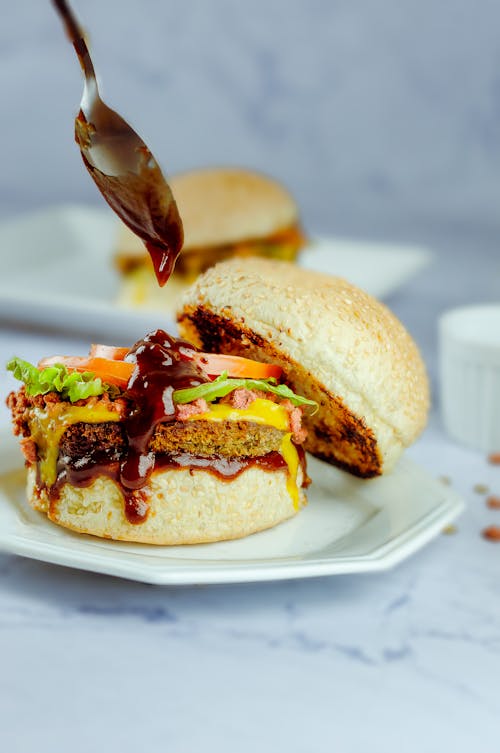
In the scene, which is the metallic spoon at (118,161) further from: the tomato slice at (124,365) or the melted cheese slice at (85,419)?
the melted cheese slice at (85,419)

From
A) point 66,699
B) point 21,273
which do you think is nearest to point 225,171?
point 21,273

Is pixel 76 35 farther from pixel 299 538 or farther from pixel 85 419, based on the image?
pixel 299 538

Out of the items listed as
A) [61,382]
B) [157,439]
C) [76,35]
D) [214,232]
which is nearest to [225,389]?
[157,439]

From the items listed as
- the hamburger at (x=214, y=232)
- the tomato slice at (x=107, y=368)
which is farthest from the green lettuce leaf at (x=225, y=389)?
the hamburger at (x=214, y=232)

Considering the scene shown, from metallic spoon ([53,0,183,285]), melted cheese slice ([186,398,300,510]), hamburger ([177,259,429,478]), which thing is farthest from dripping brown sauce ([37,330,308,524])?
metallic spoon ([53,0,183,285])

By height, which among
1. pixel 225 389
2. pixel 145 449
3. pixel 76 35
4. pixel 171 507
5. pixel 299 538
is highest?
pixel 76 35

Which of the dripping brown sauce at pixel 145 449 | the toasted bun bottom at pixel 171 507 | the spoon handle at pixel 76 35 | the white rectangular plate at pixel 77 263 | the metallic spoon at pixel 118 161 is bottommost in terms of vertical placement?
Answer: the white rectangular plate at pixel 77 263

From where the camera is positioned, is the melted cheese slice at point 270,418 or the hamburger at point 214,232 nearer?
the melted cheese slice at point 270,418
